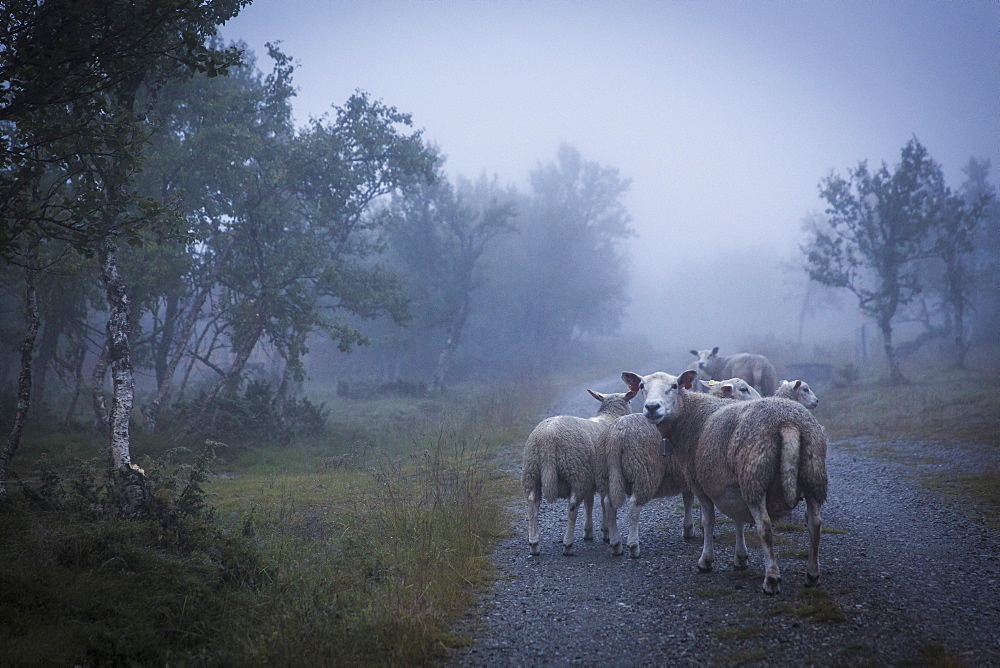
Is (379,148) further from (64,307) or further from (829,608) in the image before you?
(829,608)

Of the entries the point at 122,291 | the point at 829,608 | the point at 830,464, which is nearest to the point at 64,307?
the point at 122,291

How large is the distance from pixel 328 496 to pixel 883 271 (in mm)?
27072

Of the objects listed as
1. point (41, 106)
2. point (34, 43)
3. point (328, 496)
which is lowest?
point (328, 496)

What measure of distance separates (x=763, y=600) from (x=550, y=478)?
3018 millimetres

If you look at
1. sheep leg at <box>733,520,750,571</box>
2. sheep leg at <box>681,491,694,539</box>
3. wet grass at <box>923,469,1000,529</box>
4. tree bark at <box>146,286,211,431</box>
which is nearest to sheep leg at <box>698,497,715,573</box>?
sheep leg at <box>733,520,750,571</box>

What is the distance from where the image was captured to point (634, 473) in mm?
7551

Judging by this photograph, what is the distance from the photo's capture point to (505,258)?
4434 centimetres

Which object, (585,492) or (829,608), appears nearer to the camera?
(829,608)

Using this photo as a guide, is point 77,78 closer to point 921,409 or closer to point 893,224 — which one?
point 921,409

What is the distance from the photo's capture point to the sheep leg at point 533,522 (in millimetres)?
7480

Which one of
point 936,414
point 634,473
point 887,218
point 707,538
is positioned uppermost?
point 887,218

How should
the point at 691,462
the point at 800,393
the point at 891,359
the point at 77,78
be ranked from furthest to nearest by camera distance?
the point at 891,359
the point at 800,393
the point at 691,462
the point at 77,78

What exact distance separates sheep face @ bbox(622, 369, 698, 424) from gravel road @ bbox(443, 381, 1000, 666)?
5.82 ft

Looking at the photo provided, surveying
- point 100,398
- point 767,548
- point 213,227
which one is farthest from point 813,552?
point 213,227
